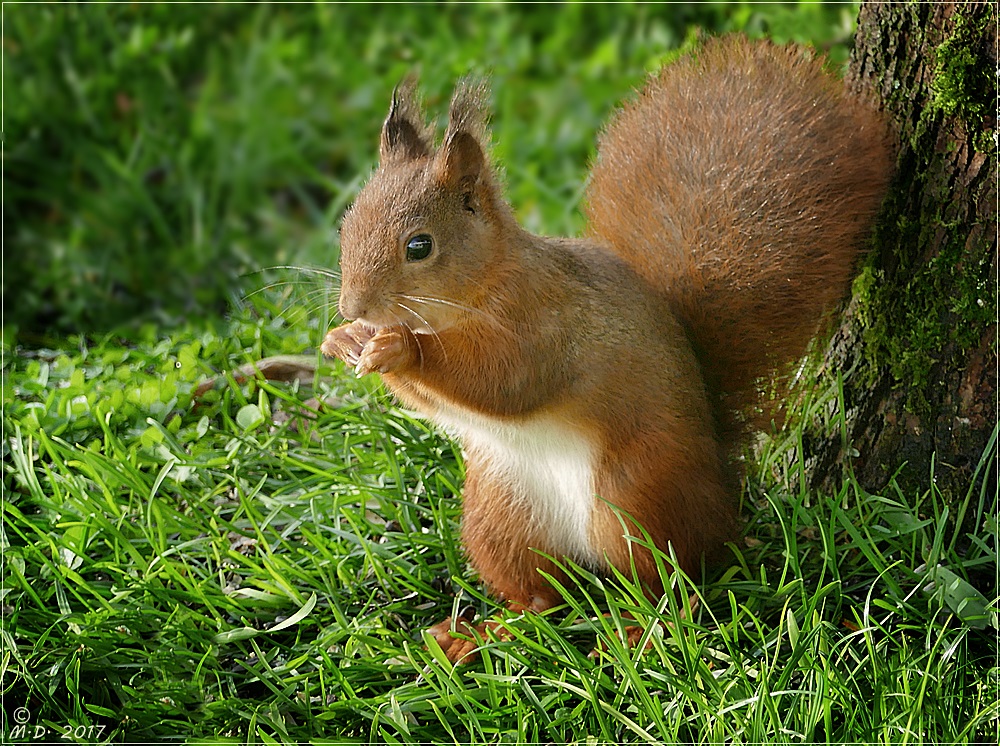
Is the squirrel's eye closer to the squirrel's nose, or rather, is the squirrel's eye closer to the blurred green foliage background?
the squirrel's nose

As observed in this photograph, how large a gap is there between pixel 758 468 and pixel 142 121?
2432mm

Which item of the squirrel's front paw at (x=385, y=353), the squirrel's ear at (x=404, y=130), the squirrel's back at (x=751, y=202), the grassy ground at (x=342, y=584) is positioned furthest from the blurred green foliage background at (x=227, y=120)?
the squirrel's front paw at (x=385, y=353)

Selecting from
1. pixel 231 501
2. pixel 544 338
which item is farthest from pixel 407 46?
pixel 544 338

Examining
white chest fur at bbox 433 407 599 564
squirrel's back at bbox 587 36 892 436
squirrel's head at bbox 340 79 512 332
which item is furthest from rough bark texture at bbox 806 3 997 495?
squirrel's head at bbox 340 79 512 332

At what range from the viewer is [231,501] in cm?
217

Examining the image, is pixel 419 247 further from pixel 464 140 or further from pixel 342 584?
pixel 342 584

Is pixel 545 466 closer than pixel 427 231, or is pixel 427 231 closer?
pixel 427 231

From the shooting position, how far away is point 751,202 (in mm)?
1833

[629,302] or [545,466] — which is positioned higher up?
[629,302]

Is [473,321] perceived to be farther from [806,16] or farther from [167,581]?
[806,16]

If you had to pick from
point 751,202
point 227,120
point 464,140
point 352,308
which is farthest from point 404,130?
point 227,120

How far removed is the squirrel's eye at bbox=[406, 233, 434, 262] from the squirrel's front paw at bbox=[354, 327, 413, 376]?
13 cm

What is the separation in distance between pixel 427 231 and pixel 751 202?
21.3 inches

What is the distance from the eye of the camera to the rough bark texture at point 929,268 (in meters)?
1.76
